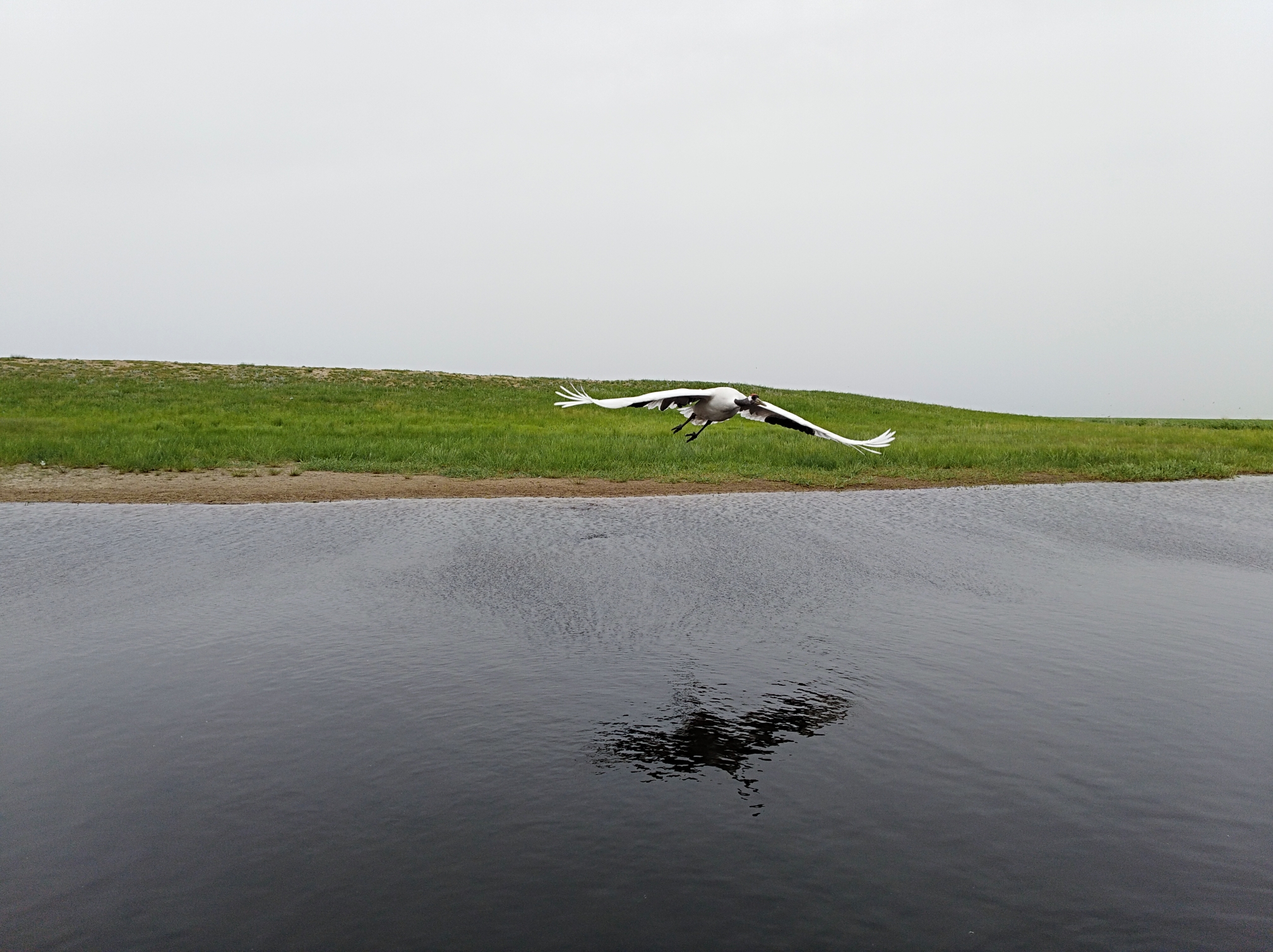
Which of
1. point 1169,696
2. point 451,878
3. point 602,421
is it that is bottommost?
point 451,878

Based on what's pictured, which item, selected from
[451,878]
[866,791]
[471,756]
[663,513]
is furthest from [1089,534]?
[451,878]

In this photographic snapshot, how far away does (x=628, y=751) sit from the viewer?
26.8 feet

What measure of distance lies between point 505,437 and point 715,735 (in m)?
22.3

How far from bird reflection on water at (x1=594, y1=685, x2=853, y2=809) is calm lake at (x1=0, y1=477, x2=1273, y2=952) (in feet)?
0.14

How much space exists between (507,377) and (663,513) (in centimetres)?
3633

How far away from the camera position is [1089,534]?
60.9 feet

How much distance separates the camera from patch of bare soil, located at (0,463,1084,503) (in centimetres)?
2092

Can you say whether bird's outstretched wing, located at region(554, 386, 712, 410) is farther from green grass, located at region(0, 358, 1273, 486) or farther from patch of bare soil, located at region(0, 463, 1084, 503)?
green grass, located at region(0, 358, 1273, 486)

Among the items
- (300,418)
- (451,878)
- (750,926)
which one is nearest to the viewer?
(750,926)

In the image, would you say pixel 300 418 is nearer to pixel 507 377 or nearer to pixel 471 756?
pixel 507 377

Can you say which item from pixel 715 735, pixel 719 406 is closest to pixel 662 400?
pixel 719 406

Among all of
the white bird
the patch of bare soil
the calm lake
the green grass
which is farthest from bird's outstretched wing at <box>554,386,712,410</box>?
the green grass

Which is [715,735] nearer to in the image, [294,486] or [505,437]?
[294,486]

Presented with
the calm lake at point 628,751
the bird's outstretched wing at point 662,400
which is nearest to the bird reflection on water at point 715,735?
the calm lake at point 628,751
